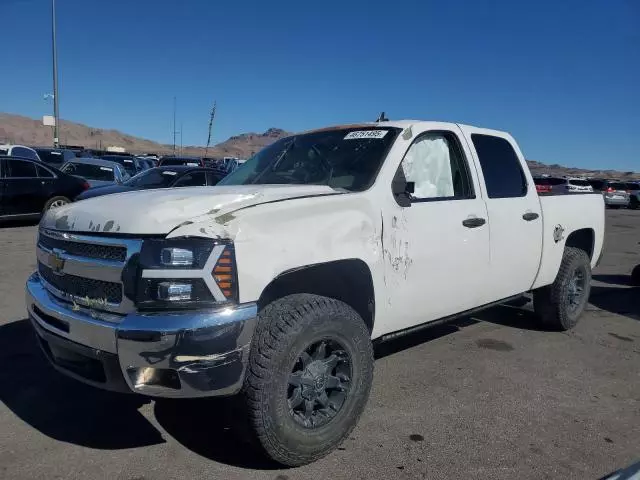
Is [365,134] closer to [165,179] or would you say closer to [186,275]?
[186,275]

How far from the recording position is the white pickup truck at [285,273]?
8.28 feet

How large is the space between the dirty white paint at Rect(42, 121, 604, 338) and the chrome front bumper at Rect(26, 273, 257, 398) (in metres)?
0.20

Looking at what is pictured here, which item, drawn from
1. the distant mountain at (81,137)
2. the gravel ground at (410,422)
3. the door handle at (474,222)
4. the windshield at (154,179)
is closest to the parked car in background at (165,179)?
the windshield at (154,179)

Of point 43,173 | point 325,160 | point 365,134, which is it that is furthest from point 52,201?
point 365,134

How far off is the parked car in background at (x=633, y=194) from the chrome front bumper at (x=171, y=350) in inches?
1501

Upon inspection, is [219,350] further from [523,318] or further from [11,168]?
[11,168]

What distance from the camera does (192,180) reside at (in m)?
11.5

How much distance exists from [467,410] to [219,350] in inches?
78.8

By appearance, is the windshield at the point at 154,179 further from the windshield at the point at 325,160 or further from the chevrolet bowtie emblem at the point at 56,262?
the chevrolet bowtie emblem at the point at 56,262

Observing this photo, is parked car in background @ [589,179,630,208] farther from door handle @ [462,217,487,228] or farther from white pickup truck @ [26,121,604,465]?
white pickup truck @ [26,121,604,465]

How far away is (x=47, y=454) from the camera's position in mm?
2969

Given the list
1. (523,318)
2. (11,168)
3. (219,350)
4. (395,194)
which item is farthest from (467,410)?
(11,168)

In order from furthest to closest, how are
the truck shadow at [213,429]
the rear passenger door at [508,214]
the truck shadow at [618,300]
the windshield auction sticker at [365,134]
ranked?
the truck shadow at [618,300] < the rear passenger door at [508,214] < the windshield auction sticker at [365,134] < the truck shadow at [213,429]

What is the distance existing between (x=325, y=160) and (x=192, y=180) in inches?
321
